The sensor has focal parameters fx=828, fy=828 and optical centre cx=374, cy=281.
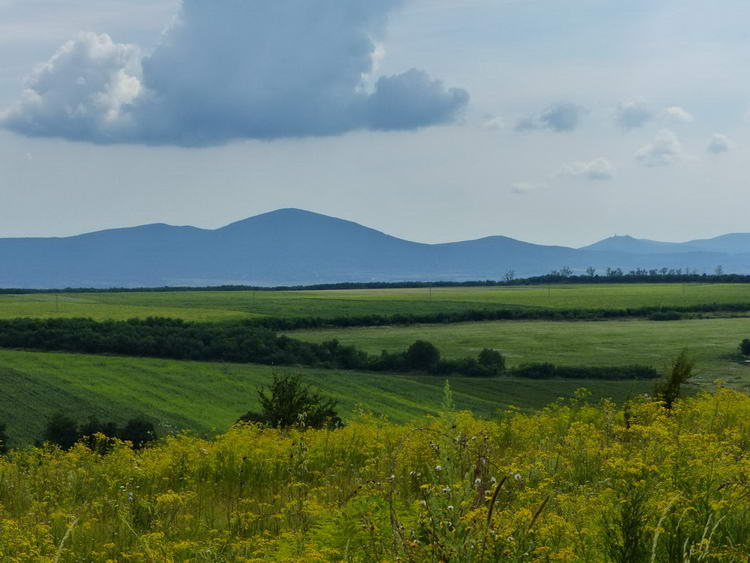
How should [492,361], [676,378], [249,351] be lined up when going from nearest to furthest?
[676,378] → [492,361] → [249,351]

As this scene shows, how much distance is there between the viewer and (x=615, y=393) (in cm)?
6969

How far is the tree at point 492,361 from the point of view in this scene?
87.1 meters

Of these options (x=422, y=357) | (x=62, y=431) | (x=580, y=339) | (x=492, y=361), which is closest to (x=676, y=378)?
(x=62, y=431)

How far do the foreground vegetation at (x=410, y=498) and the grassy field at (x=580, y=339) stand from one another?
70099 millimetres

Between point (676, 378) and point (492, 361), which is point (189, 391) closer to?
point (492, 361)

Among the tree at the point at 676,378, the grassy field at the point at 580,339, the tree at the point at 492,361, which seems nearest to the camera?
the tree at the point at 676,378

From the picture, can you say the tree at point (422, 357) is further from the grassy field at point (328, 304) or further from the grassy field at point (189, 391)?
the grassy field at point (328, 304)

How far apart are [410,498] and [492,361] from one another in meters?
81.6

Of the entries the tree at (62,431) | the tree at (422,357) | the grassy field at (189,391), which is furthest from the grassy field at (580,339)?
the tree at (62,431)

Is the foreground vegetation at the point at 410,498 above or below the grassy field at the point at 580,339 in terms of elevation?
above

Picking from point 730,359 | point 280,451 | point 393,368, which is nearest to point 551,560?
point 280,451

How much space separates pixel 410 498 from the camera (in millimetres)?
7902

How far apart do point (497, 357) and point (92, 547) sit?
3299 inches

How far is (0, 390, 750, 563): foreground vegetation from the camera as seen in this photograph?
4.95 m
